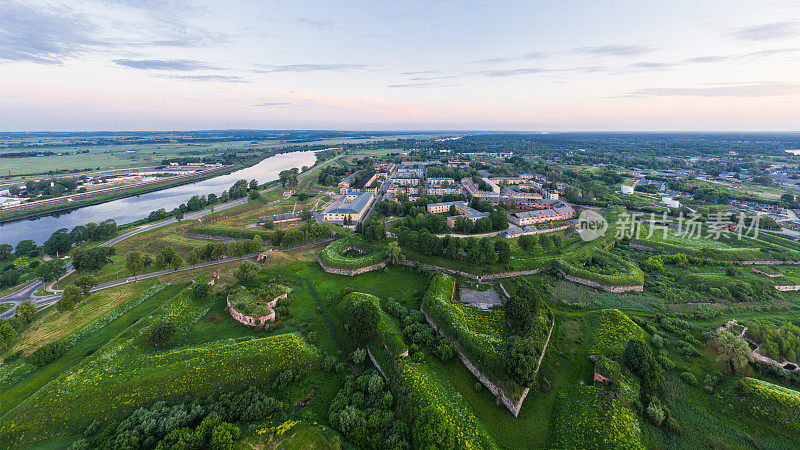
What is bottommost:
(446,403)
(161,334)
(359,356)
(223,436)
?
(446,403)

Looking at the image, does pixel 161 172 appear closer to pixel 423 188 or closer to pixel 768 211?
pixel 423 188

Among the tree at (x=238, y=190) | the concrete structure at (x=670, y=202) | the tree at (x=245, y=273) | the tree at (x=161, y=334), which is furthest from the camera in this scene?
the tree at (x=238, y=190)

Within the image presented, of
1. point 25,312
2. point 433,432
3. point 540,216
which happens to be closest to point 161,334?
point 25,312

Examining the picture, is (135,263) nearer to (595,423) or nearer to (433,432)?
(433,432)

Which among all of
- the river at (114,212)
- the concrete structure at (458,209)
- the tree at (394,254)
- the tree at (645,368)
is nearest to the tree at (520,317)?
the tree at (645,368)

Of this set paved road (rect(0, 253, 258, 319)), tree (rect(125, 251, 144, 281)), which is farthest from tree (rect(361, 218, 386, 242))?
tree (rect(125, 251, 144, 281))

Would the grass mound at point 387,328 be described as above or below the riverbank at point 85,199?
below

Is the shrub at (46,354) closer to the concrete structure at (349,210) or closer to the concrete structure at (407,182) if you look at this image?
the concrete structure at (349,210)
